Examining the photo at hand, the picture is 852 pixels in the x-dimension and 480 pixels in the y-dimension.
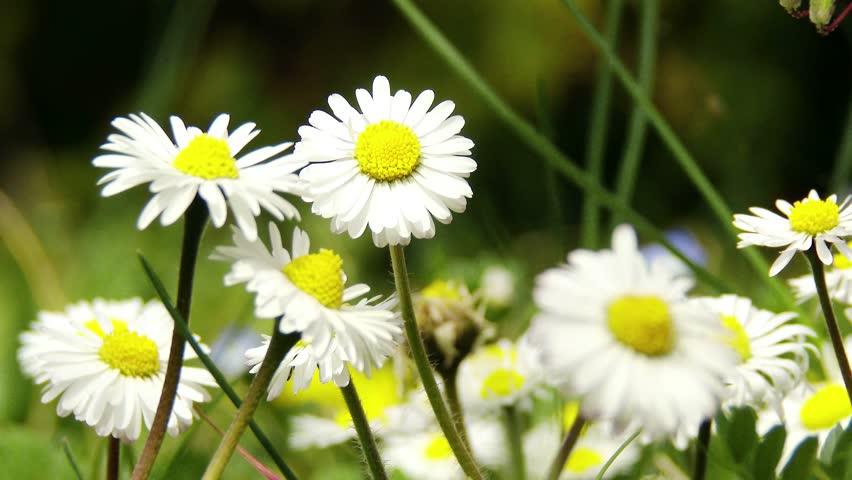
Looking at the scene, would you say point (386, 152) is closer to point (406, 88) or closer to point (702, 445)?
point (702, 445)

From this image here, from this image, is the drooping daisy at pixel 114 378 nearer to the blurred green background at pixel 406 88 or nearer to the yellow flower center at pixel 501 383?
the yellow flower center at pixel 501 383

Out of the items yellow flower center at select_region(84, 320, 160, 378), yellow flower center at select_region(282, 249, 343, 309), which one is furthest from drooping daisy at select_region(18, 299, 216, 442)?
yellow flower center at select_region(282, 249, 343, 309)

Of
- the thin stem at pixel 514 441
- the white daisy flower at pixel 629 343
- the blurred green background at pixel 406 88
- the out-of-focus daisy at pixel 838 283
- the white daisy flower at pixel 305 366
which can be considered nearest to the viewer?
the white daisy flower at pixel 629 343

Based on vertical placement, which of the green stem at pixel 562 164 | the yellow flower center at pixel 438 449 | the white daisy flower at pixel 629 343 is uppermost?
the green stem at pixel 562 164

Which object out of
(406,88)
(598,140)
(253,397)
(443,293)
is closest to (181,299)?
(253,397)

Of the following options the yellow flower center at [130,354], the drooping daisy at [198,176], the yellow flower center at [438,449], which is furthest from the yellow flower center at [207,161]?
the yellow flower center at [438,449]

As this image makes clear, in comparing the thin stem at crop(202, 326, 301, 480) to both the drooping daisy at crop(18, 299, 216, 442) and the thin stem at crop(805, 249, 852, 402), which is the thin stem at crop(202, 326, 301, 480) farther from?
the thin stem at crop(805, 249, 852, 402)

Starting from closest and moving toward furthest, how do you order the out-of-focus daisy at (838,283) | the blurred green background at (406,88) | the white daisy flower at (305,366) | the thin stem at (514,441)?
the white daisy flower at (305,366)
the out-of-focus daisy at (838,283)
the thin stem at (514,441)
the blurred green background at (406,88)
